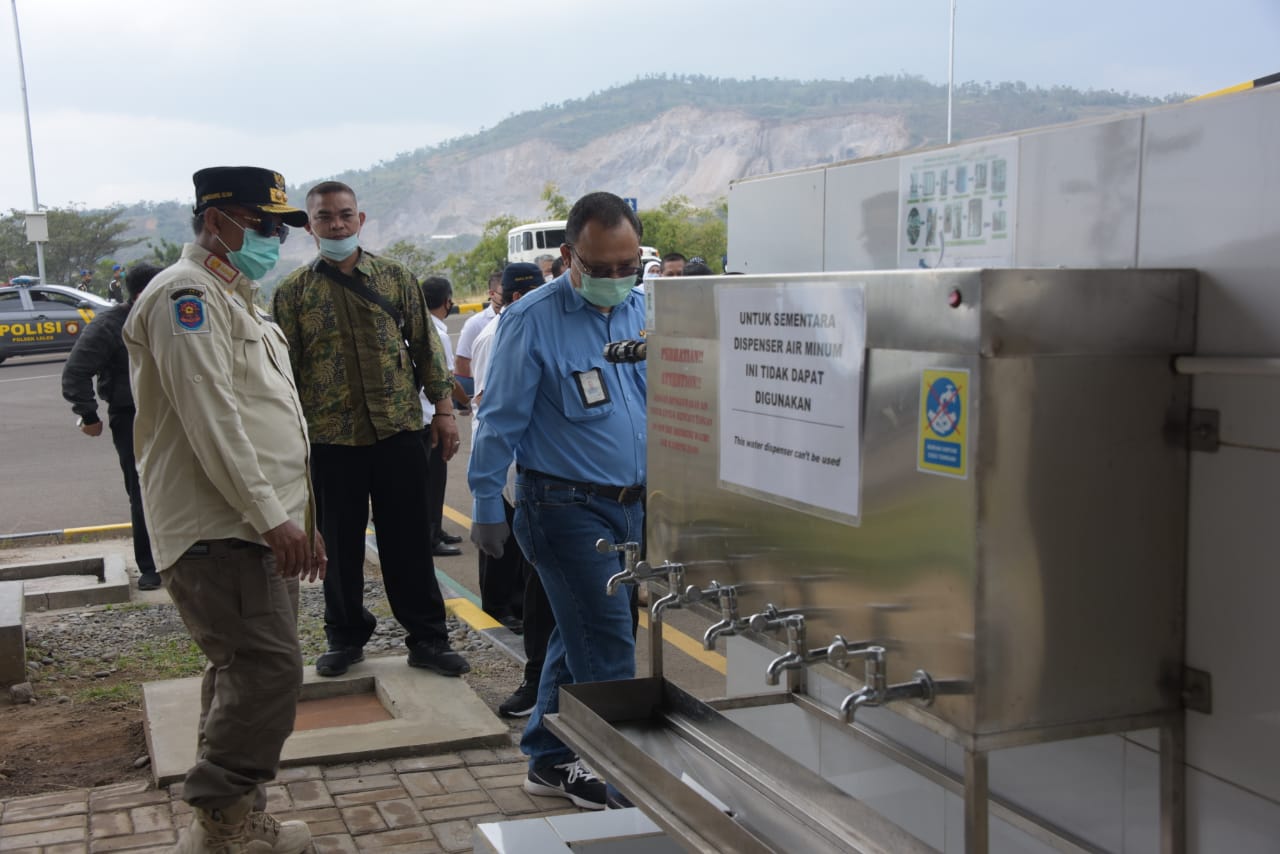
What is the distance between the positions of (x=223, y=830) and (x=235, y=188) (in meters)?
1.88

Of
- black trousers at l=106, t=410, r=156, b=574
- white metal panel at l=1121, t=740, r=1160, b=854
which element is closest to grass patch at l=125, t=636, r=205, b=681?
black trousers at l=106, t=410, r=156, b=574

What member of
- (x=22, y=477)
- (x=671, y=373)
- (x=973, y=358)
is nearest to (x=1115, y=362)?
(x=973, y=358)

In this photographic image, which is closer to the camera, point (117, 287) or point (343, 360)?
point (343, 360)

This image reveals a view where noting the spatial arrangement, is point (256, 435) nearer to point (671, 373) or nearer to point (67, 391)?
point (671, 373)

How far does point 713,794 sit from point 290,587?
1697 mm

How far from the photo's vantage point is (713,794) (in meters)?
2.56

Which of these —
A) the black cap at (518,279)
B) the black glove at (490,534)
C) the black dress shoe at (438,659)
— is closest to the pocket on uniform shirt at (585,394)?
the black glove at (490,534)

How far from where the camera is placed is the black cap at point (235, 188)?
11.8 ft

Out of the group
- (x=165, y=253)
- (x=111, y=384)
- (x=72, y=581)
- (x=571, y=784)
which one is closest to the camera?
(x=571, y=784)

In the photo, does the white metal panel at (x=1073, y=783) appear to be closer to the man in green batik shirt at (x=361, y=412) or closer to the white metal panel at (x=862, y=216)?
the white metal panel at (x=862, y=216)

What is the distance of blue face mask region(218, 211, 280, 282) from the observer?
362 centimetres

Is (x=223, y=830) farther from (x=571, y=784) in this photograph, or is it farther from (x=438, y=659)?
(x=438, y=659)

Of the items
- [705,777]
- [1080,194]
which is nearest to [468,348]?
[705,777]

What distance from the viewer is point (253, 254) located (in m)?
3.65
